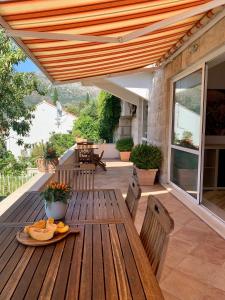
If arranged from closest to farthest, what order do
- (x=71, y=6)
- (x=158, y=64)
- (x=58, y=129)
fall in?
(x=71, y=6) < (x=158, y=64) < (x=58, y=129)

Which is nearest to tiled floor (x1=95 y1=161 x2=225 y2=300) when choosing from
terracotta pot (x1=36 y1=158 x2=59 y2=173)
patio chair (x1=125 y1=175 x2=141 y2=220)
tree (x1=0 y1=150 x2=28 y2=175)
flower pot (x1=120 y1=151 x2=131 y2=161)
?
patio chair (x1=125 y1=175 x2=141 y2=220)

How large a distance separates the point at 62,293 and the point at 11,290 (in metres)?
0.27

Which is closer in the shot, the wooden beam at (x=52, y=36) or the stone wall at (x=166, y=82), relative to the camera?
the wooden beam at (x=52, y=36)

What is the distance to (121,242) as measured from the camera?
76.9 inches

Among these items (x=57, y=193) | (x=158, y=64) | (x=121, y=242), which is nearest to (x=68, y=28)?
(x=57, y=193)

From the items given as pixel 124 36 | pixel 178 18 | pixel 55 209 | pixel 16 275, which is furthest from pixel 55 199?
pixel 178 18

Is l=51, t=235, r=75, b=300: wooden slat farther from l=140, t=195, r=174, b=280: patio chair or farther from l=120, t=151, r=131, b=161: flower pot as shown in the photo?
l=120, t=151, r=131, b=161: flower pot

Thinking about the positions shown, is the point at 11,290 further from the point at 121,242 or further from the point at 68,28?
the point at 68,28

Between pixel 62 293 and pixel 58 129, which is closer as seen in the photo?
pixel 62 293

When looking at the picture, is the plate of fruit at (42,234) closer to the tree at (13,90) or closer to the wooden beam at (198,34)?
the wooden beam at (198,34)

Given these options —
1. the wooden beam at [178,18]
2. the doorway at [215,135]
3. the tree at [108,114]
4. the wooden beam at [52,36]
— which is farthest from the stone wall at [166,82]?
the tree at [108,114]

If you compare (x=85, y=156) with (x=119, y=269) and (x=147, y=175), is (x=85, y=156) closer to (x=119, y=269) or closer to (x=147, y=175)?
(x=147, y=175)

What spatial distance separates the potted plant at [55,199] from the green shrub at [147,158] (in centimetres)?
544

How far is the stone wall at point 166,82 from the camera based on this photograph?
176 inches
